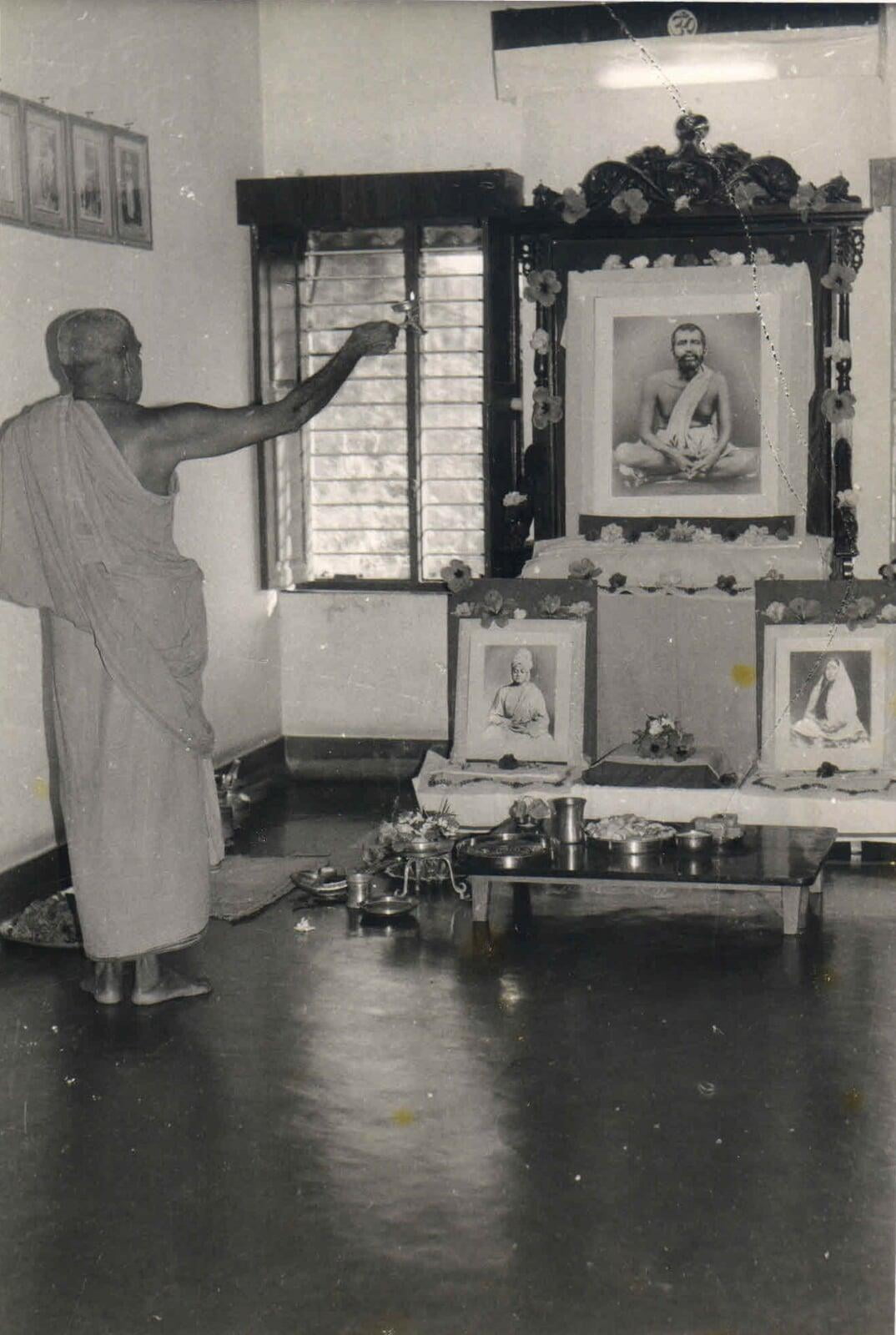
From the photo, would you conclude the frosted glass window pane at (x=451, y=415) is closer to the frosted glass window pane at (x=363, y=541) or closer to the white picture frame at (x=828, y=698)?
the frosted glass window pane at (x=363, y=541)

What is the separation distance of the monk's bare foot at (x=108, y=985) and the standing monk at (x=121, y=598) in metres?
0.18

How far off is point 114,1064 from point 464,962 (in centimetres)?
139

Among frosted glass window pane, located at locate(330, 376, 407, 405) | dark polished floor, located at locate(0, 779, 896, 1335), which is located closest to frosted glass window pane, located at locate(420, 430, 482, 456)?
frosted glass window pane, located at locate(330, 376, 407, 405)

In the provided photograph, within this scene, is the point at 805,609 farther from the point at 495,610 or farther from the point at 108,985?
the point at 108,985

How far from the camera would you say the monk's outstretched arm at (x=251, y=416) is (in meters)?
4.87

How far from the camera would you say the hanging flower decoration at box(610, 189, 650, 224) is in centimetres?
820

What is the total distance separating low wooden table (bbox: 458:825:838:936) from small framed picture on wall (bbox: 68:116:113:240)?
3.25m

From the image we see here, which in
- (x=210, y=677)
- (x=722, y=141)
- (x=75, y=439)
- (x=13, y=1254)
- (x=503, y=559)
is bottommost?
(x=13, y=1254)

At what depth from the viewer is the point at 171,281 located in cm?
803

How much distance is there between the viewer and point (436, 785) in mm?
7410

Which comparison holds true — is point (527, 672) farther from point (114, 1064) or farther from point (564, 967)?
point (114, 1064)

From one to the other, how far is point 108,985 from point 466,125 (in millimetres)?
5562

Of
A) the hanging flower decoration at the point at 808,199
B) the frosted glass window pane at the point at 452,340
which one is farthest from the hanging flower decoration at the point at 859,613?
the frosted glass window pane at the point at 452,340

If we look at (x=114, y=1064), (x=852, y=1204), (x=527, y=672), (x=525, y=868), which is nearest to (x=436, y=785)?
(x=527, y=672)
